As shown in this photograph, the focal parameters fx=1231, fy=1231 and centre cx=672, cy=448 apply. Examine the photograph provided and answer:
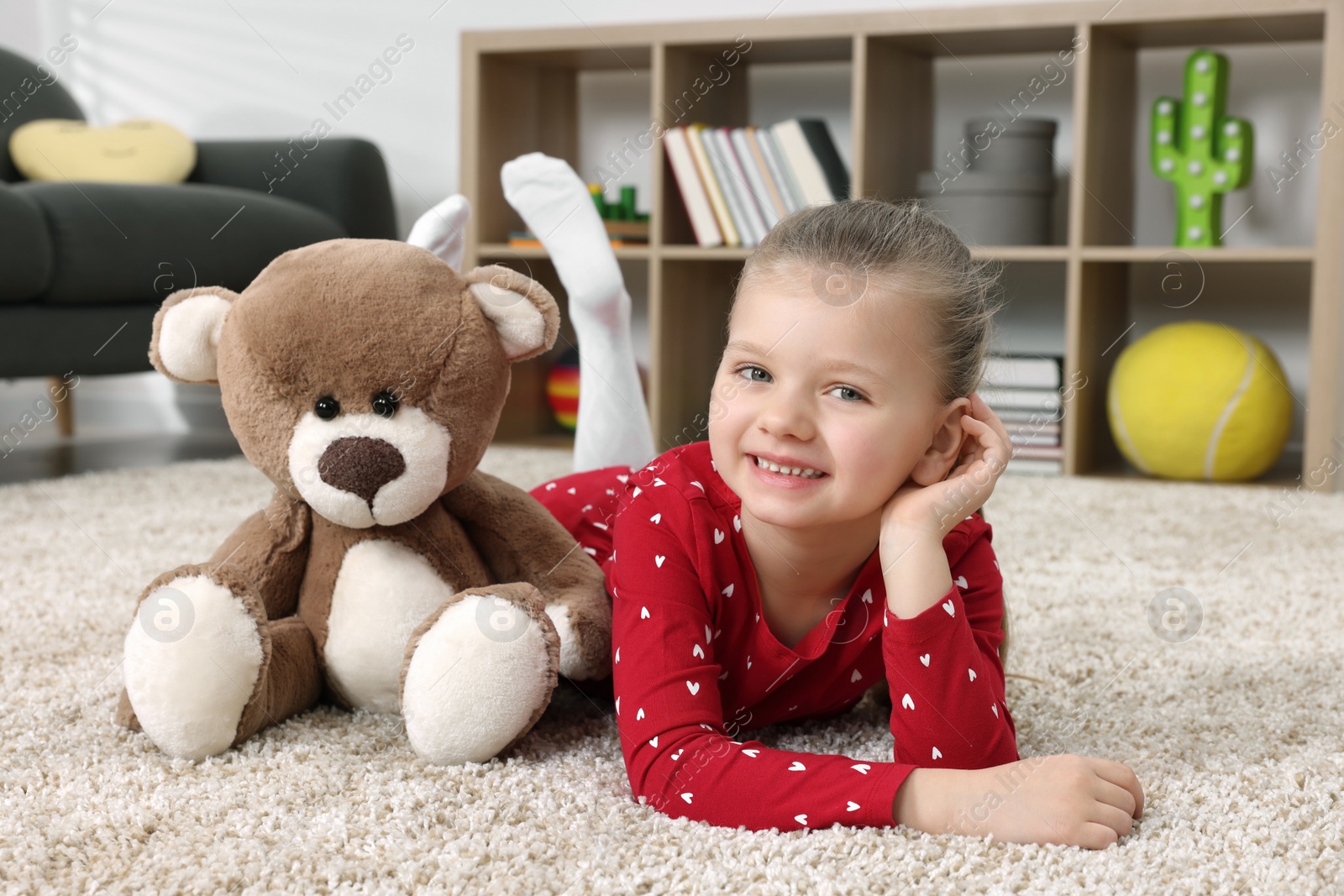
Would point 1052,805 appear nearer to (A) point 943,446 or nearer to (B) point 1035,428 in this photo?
(A) point 943,446

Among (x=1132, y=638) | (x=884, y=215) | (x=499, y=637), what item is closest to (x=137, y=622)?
(x=499, y=637)

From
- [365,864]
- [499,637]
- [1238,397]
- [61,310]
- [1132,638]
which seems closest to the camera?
[365,864]

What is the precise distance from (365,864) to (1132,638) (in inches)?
27.6

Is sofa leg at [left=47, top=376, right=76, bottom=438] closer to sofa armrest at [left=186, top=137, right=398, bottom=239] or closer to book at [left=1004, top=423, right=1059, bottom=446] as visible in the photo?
sofa armrest at [left=186, top=137, right=398, bottom=239]

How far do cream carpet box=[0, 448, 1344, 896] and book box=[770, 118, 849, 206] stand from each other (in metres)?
1.11

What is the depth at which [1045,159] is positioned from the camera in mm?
2102

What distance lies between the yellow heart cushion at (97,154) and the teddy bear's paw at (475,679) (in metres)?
1.83

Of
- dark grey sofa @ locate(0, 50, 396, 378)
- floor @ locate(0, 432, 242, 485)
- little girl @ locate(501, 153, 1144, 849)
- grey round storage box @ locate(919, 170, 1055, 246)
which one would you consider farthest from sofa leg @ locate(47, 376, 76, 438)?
little girl @ locate(501, 153, 1144, 849)

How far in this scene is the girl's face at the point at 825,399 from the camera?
646 mm

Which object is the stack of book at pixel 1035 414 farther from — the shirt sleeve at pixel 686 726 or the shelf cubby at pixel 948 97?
the shirt sleeve at pixel 686 726

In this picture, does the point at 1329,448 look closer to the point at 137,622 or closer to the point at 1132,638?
the point at 1132,638

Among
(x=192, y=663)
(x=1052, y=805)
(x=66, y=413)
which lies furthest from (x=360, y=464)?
(x=66, y=413)

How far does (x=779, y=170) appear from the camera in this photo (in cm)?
215

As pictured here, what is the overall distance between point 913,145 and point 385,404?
1779mm
